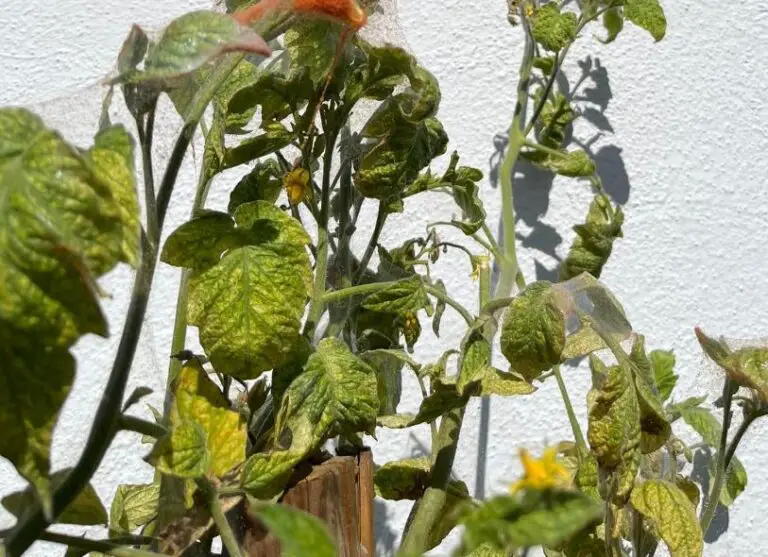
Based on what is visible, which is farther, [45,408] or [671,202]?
[671,202]

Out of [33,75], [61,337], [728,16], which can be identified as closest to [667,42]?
[728,16]

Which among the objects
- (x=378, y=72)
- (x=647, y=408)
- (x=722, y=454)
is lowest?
(x=722, y=454)

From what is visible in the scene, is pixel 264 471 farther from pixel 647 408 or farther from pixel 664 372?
pixel 664 372

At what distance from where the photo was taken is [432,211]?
40.6 inches

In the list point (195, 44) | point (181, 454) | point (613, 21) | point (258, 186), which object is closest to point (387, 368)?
point (258, 186)

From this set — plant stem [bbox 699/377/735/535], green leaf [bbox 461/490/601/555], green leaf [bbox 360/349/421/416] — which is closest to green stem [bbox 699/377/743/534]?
plant stem [bbox 699/377/735/535]

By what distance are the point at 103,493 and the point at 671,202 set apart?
2.56ft

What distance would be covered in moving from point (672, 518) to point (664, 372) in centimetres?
42

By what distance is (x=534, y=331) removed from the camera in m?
0.56

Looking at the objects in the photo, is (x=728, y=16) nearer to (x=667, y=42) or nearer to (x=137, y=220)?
(x=667, y=42)

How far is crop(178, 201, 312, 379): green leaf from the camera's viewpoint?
1.61ft

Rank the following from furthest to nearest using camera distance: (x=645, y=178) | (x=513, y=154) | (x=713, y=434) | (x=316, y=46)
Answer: (x=645, y=178)
(x=513, y=154)
(x=713, y=434)
(x=316, y=46)

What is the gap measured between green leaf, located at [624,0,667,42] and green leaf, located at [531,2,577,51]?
0.20ft

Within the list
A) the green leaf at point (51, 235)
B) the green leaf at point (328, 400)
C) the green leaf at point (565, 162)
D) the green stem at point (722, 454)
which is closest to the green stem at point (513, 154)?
the green leaf at point (565, 162)
